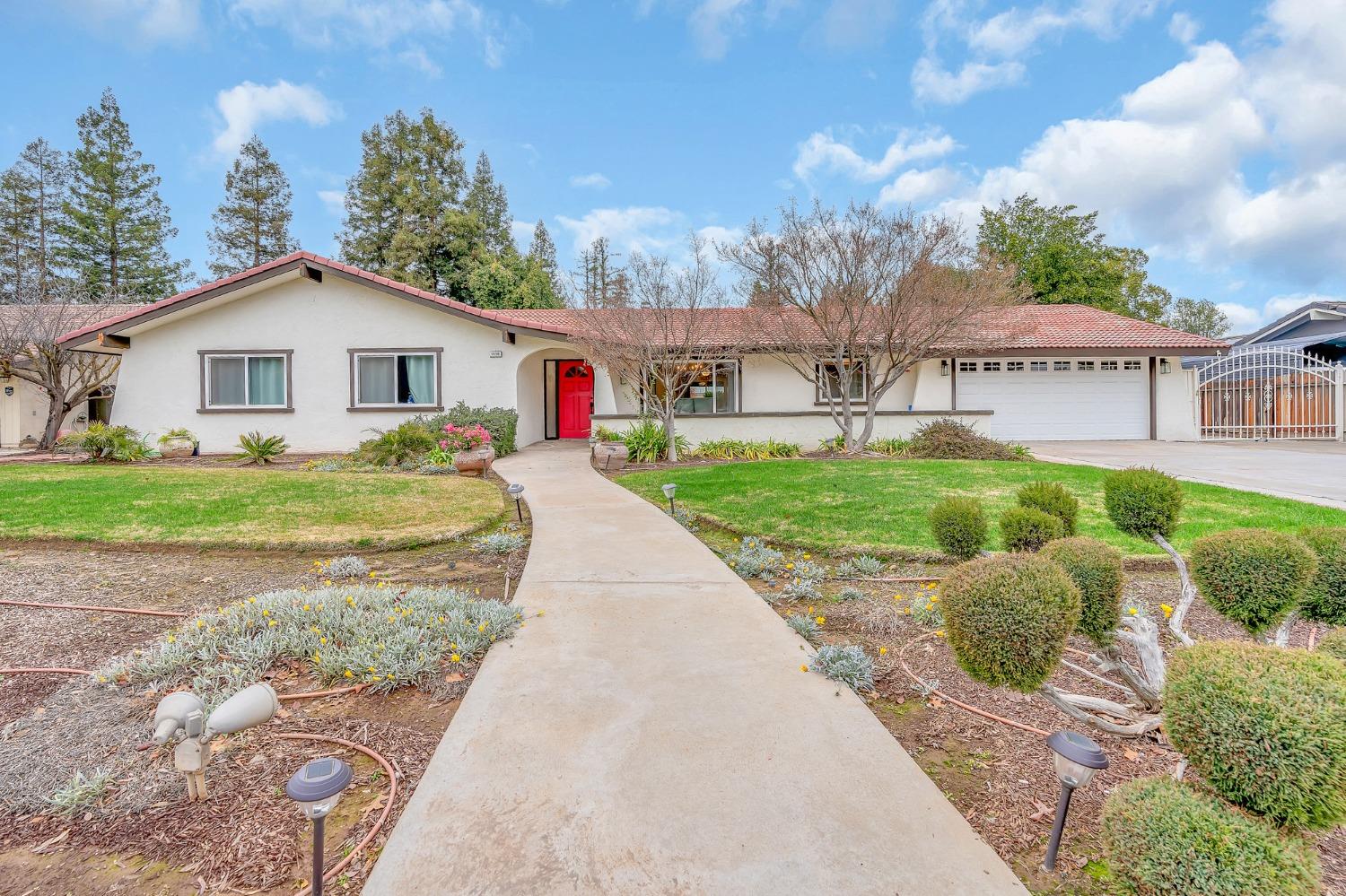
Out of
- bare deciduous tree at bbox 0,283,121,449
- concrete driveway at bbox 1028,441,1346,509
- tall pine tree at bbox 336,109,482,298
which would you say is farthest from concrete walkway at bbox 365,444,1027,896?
tall pine tree at bbox 336,109,482,298

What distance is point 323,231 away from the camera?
101 feet

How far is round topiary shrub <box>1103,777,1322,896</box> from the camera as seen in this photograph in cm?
133

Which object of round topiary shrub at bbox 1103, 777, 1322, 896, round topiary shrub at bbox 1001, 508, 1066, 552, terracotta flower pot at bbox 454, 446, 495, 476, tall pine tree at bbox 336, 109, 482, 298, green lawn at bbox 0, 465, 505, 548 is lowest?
round topiary shrub at bbox 1103, 777, 1322, 896

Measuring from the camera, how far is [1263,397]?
16.6m

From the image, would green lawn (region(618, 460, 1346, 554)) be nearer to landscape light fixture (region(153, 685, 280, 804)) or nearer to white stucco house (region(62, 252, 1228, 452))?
white stucco house (region(62, 252, 1228, 452))

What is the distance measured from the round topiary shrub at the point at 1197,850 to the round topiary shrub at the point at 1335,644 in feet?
2.56

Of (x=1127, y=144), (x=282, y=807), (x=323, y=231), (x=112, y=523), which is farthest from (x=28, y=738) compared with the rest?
(x=323, y=231)

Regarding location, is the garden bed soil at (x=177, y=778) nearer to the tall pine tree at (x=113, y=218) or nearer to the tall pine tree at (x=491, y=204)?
the tall pine tree at (x=491, y=204)

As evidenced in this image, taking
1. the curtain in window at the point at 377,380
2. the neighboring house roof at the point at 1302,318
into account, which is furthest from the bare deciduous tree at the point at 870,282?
the neighboring house roof at the point at 1302,318

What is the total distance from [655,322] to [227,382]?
409 inches

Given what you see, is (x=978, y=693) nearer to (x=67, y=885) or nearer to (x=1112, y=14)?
(x=67, y=885)

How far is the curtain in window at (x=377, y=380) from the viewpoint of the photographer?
14031mm

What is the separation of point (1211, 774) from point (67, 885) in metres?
3.21

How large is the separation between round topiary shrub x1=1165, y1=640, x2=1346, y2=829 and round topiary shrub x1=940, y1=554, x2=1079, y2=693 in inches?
14.5
